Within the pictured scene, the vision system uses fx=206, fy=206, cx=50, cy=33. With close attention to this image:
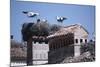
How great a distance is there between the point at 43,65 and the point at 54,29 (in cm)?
42

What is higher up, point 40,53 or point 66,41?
point 66,41

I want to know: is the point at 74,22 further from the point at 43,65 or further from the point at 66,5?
the point at 43,65

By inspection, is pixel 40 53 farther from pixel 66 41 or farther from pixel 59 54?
pixel 66 41

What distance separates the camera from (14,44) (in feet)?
7.02

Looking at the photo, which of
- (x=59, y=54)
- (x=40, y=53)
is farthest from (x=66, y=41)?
(x=40, y=53)

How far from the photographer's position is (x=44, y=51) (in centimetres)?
228

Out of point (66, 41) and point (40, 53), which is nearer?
point (40, 53)

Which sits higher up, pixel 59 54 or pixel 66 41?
pixel 66 41

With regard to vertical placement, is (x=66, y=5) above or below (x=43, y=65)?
above
